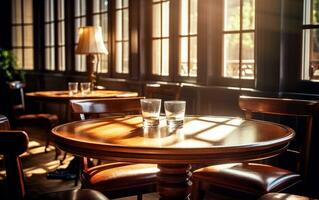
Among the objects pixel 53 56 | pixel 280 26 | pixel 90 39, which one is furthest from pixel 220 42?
pixel 53 56

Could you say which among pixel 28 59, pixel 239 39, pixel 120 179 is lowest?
pixel 120 179

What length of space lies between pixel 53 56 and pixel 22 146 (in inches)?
250

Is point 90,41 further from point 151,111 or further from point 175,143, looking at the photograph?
point 175,143

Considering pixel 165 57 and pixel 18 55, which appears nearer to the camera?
pixel 165 57

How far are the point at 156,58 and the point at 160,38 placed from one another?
24cm

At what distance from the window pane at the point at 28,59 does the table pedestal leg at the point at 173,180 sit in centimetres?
671

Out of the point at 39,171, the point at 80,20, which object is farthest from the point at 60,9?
the point at 39,171

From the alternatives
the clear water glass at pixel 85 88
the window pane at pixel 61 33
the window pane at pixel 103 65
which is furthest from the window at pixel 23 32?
the clear water glass at pixel 85 88

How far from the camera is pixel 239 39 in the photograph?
3838 mm

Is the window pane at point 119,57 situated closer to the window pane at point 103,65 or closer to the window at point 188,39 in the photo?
the window pane at point 103,65

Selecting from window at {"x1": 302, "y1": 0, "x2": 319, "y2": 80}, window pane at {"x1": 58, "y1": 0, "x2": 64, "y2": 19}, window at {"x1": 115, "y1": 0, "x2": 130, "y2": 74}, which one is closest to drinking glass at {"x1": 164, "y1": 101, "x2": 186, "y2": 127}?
window at {"x1": 302, "y1": 0, "x2": 319, "y2": 80}

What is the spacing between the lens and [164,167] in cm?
184

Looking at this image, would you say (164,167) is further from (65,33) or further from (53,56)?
(53,56)

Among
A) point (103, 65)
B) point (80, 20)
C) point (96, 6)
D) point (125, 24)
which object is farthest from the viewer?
point (80, 20)
